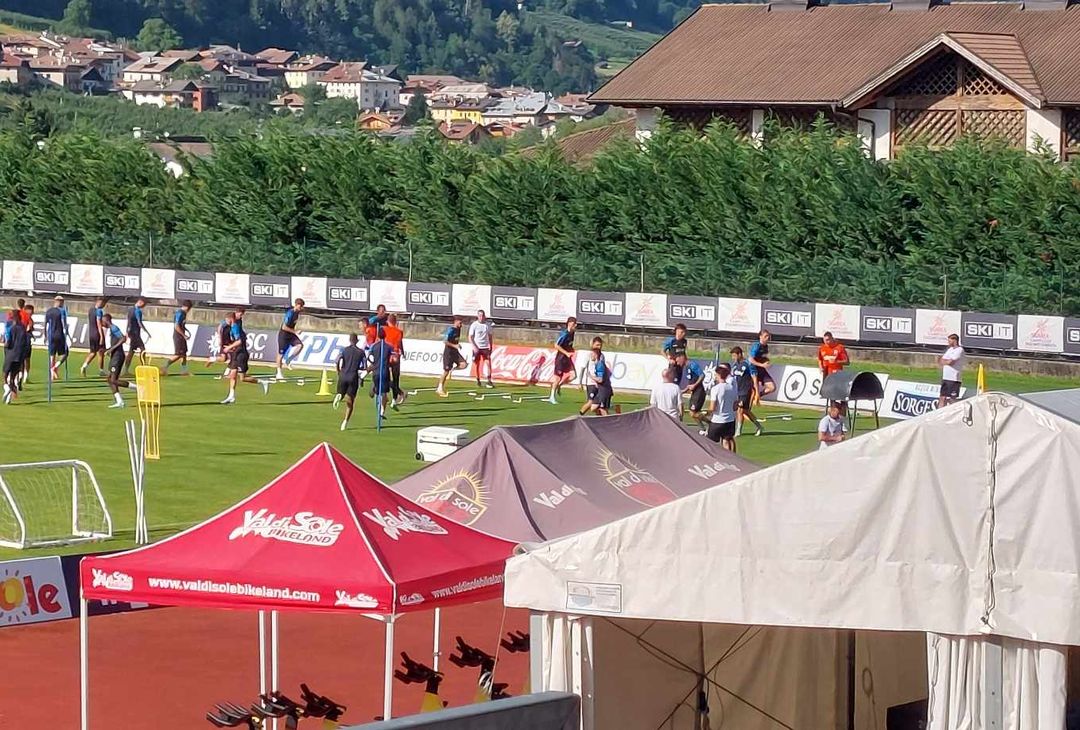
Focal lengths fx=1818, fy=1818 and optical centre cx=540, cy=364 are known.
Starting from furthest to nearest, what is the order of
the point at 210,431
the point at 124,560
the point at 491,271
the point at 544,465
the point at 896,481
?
the point at 491,271 < the point at 210,431 < the point at 544,465 < the point at 124,560 < the point at 896,481

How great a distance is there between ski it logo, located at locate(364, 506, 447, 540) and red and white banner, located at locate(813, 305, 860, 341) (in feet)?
110

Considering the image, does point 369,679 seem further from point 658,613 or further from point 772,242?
point 772,242

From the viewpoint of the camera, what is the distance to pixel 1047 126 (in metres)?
53.6

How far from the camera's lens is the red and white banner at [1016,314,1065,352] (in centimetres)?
4338

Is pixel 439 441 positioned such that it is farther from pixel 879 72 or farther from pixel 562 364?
pixel 879 72

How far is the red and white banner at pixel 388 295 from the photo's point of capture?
51.6 m

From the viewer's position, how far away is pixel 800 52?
202 feet

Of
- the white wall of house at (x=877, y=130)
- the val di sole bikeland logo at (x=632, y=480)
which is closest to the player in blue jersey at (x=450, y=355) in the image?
the val di sole bikeland logo at (x=632, y=480)

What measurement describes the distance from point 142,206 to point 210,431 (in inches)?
1183

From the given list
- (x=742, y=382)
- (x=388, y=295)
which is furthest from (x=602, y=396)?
(x=388, y=295)

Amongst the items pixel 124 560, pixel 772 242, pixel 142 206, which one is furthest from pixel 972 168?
pixel 124 560

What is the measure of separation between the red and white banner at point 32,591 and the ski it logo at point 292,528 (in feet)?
20.4

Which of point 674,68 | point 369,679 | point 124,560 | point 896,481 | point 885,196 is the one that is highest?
point 674,68

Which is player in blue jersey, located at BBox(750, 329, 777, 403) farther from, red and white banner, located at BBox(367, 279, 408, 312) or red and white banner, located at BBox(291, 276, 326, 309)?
red and white banner, located at BBox(291, 276, 326, 309)
